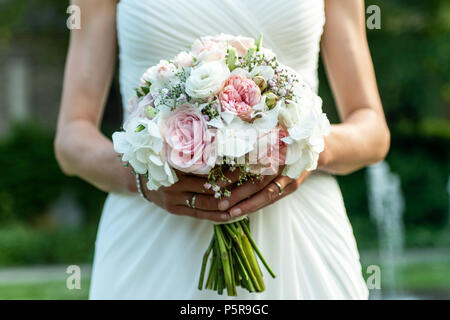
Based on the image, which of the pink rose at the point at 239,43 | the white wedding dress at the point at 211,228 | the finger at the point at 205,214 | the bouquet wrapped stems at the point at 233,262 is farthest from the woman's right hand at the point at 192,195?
the pink rose at the point at 239,43

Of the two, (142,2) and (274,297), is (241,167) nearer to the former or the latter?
(274,297)

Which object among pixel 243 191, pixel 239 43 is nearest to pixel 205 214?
pixel 243 191

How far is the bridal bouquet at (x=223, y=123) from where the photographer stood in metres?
2.03

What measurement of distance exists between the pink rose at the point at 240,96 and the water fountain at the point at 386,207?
30.8ft

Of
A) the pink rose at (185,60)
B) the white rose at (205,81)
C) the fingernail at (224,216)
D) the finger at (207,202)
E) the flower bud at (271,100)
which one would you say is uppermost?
A: the pink rose at (185,60)

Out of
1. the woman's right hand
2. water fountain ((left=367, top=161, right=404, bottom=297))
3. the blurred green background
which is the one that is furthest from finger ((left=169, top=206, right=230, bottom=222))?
water fountain ((left=367, top=161, right=404, bottom=297))

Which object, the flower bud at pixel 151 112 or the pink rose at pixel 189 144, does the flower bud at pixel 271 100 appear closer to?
the pink rose at pixel 189 144

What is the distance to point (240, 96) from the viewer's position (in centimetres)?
210

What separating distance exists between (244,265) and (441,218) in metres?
10.7

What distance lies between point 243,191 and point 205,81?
1.40 feet

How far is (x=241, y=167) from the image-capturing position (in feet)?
6.88

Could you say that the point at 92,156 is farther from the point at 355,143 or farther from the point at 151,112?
the point at 355,143

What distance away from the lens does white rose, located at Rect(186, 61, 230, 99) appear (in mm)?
2057
